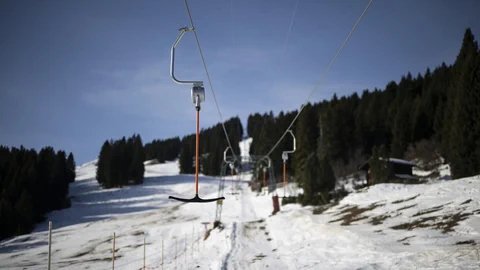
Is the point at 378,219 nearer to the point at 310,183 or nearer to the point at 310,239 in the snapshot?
the point at 310,239

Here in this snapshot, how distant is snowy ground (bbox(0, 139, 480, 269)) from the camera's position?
14.0 meters

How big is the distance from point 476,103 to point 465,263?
2987 centimetres

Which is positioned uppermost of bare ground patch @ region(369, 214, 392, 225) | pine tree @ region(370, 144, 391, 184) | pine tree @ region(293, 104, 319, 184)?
pine tree @ region(293, 104, 319, 184)

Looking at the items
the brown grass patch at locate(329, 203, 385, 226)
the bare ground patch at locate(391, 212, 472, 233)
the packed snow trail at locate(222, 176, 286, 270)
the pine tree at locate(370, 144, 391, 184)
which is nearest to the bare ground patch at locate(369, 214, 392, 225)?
the brown grass patch at locate(329, 203, 385, 226)

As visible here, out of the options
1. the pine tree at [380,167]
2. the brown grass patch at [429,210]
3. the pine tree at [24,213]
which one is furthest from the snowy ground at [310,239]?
the pine tree at [380,167]

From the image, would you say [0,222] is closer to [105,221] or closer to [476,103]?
[105,221]

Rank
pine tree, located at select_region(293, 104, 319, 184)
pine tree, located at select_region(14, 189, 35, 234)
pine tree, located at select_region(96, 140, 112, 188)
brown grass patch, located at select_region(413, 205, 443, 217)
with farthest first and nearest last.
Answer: pine tree, located at select_region(96, 140, 112, 188)
pine tree, located at select_region(293, 104, 319, 184)
pine tree, located at select_region(14, 189, 35, 234)
brown grass patch, located at select_region(413, 205, 443, 217)

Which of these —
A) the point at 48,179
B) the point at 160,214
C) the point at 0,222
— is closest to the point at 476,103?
the point at 160,214

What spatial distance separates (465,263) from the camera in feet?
35.2

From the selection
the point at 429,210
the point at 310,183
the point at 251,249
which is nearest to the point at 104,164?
the point at 310,183

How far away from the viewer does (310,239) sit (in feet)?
68.0

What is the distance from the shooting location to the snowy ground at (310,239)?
45.9 feet

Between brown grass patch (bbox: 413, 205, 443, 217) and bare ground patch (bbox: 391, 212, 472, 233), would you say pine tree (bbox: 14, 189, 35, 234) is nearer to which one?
bare ground patch (bbox: 391, 212, 472, 233)

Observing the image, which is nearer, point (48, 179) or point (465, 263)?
point (465, 263)
